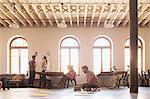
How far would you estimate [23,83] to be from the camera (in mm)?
16516

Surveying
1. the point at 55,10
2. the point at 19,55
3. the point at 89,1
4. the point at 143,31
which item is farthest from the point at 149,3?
the point at 19,55

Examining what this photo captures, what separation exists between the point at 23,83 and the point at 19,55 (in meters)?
2.20

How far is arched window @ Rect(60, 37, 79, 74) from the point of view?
18.2m

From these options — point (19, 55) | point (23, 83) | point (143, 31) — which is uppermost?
point (143, 31)

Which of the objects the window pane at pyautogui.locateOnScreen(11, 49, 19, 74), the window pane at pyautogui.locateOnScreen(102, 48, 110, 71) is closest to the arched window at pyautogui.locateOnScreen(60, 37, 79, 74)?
the window pane at pyautogui.locateOnScreen(102, 48, 110, 71)

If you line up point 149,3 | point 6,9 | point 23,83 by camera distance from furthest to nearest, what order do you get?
point 23,83 < point 6,9 < point 149,3

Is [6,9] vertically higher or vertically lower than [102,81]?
higher

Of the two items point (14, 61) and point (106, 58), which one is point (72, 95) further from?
point (14, 61)

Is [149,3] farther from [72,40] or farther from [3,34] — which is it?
[3,34]

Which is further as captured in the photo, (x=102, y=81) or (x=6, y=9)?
(x=102, y=81)

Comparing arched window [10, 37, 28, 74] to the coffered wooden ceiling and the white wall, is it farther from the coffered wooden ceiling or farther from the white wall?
the coffered wooden ceiling

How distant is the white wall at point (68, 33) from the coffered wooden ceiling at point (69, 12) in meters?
0.34

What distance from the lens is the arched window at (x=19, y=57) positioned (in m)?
18.2

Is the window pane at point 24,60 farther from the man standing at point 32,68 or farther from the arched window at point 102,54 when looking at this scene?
the arched window at point 102,54
